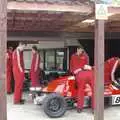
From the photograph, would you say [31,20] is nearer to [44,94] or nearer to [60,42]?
[44,94]

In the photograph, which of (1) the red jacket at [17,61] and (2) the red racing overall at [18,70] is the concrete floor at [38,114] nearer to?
(2) the red racing overall at [18,70]

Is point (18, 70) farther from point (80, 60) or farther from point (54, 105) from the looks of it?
point (54, 105)

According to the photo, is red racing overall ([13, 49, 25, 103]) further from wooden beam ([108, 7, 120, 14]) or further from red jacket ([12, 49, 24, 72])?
wooden beam ([108, 7, 120, 14])

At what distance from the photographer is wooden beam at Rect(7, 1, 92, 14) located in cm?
923

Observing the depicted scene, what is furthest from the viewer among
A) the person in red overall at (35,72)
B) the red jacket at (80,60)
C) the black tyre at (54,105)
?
the person in red overall at (35,72)

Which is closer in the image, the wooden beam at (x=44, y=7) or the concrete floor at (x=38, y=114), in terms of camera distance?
the wooden beam at (x=44, y=7)

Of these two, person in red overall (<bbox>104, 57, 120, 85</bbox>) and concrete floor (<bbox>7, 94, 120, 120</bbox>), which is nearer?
concrete floor (<bbox>7, 94, 120, 120</bbox>)

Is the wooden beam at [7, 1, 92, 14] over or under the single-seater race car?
over

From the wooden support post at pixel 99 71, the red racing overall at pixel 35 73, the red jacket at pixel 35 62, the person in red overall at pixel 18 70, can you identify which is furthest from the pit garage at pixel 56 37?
the red jacket at pixel 35 62

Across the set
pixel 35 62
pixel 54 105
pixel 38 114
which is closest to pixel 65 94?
pixel 54 105

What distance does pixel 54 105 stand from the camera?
1109 cm

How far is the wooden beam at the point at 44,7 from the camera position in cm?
923

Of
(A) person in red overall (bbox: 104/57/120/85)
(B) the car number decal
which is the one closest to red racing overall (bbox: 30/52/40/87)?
(A) person in red overall (bbox: 104/57/120/85)

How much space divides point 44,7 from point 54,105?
2.93m
